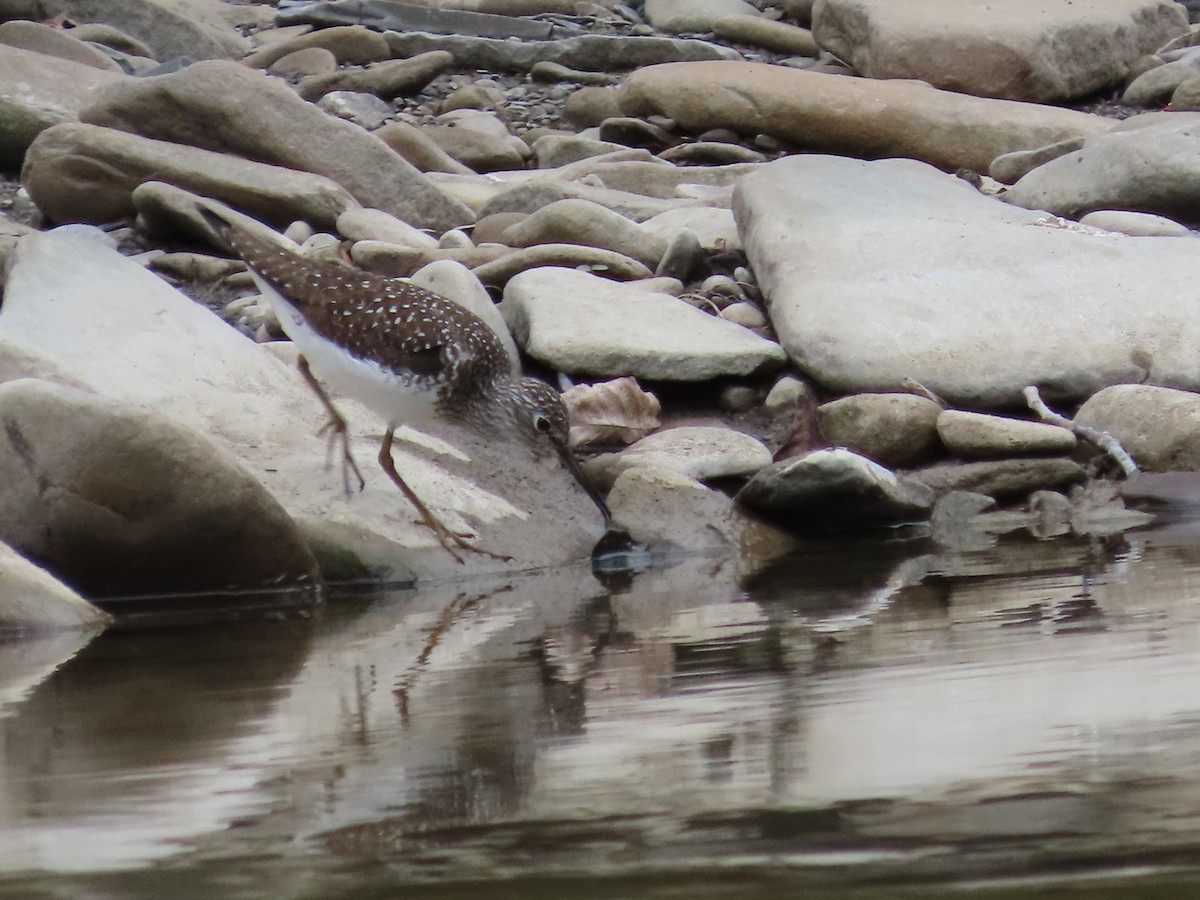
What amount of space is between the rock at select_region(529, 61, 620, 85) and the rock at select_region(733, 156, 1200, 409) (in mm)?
7464

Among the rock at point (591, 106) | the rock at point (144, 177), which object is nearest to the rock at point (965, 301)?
the rock at point (144, 177)

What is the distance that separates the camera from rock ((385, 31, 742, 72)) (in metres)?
15.9

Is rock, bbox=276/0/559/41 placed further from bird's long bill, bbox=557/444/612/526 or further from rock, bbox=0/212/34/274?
bird's long bill, bbox=557/444/612/526

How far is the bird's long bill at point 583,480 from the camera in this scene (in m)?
6.39

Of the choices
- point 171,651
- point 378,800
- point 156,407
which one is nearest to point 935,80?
point 156,407

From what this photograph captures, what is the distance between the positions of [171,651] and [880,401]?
11.2 ft

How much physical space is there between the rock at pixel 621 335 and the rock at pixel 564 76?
8.09 m

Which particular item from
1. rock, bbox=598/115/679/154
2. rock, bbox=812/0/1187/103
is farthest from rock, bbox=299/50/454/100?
rock, bbox=812/0/1187/103

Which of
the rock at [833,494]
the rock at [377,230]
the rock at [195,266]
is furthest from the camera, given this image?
the rock at [377,230]

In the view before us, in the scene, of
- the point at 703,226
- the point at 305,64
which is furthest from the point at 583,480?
the point at 305,64

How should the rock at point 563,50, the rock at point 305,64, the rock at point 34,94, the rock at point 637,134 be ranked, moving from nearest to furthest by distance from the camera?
the rock at point 34,94 < the rock at point 637,134 < the rock at point 305,64 < the rock at point 563,50

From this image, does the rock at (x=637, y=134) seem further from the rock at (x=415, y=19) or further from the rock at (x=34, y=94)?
the rock at (x=415, y=19)

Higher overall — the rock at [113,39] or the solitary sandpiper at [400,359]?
the rock at [113,39]

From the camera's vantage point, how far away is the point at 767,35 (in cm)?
1664
